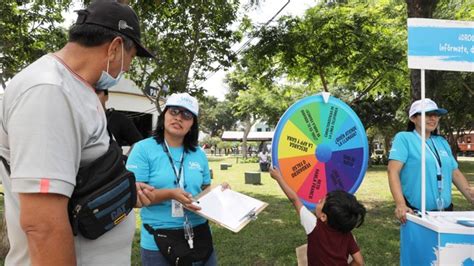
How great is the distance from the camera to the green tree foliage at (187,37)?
8.52m

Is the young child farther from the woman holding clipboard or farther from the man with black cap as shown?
the man with black cap

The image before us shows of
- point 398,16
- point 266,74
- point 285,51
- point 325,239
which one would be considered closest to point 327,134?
point 325,239

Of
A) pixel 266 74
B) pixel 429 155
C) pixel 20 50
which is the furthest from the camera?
pixel 266 74

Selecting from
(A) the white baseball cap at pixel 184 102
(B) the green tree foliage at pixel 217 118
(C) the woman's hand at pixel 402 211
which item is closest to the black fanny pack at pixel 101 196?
(A) the white baseball cap at pixel 184 102

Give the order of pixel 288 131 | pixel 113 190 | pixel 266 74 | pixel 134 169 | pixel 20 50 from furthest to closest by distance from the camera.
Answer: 1. pixel 266 74
2. pixel 20 50
3. pixel 288 131
4. pixel 134 169
5. pixel 113 190

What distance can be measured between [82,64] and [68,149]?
0.34 m

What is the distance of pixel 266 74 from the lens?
978cm

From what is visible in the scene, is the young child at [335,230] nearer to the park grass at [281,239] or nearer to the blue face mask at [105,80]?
the blue face mask at [105,80]

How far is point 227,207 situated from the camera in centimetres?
262

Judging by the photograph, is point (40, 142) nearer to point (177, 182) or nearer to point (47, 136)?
point (47, 136)

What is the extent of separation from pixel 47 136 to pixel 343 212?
190 cm

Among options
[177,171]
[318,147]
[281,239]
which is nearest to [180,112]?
[177,171]

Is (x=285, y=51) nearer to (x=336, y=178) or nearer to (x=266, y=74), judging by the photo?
(x=266, y=74)

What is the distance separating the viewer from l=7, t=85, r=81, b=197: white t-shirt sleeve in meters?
1.06
